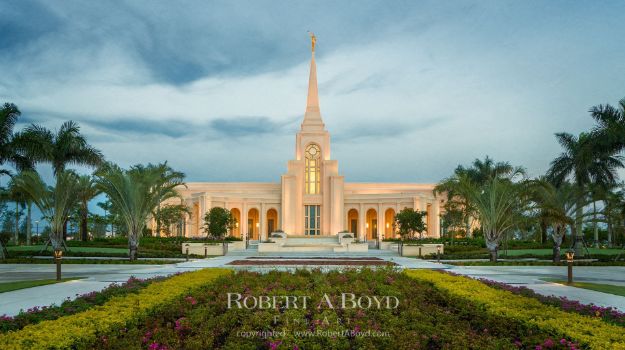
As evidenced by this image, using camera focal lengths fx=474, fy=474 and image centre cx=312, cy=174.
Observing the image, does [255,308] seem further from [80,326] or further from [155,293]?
[80,326]

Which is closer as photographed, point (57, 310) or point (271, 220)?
point (57, 310)

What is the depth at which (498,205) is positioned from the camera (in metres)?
24.9

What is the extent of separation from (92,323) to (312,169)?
146 ft

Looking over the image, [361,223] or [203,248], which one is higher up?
[361,223]

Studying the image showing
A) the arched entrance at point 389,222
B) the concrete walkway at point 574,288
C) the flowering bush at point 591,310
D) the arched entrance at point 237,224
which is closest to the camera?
the flowering bush at point 591,310

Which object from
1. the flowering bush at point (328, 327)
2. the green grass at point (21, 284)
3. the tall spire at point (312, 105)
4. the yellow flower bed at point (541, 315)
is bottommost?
the green grass at point (21, 284)

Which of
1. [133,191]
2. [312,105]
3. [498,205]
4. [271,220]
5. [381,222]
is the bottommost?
[381,222]

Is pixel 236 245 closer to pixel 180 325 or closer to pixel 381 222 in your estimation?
pixel 381 222

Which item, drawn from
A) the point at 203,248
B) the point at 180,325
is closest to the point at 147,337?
the point at 180,325

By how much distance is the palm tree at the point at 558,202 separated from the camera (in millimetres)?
24344

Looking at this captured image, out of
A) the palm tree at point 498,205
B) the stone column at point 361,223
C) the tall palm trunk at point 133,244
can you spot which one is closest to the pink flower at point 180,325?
the tall palm trunk at point 133,244

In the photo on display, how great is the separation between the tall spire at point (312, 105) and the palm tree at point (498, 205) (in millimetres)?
28450

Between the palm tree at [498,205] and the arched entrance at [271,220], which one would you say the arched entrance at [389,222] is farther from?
the palm tree at [498,205]

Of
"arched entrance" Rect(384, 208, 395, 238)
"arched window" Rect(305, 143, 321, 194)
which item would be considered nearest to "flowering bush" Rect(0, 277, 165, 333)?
"arched window" Rect(305, 143, 321, 194)
